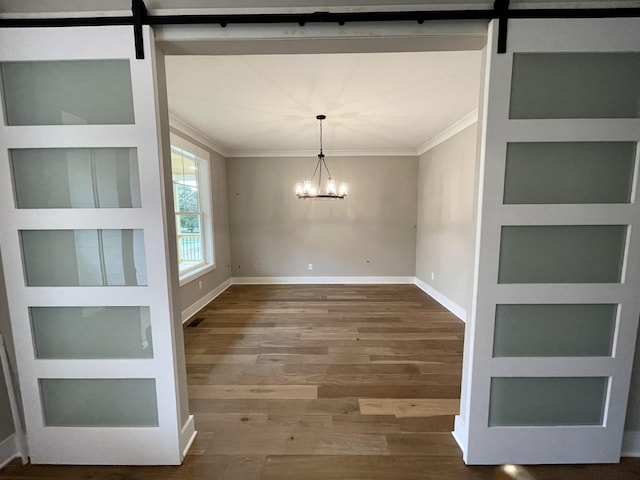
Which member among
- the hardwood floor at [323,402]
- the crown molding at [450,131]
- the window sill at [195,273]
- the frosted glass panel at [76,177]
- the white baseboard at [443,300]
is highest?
the crown molding at [450,131]

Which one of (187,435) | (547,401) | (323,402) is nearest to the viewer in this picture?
(547,401)

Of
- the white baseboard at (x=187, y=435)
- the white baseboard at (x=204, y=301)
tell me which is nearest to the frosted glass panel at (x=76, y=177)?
the white baseboard at (x=187, y=435)

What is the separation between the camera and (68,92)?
1251mm

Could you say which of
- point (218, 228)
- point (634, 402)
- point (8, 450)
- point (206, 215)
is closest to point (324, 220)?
point (218, 228)

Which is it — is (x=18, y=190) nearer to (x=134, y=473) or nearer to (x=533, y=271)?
(x=134, y=473)

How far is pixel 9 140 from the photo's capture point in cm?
124

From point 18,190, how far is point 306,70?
203 cm

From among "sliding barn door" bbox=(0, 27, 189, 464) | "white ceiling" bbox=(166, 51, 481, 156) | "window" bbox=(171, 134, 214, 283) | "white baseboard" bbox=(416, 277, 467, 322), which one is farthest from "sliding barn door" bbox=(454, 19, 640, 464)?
"window" bbox=(171, 134, 214, 283)

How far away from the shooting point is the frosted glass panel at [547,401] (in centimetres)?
140

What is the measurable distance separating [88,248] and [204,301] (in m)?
2.86

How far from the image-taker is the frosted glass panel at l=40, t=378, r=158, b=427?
1406mm

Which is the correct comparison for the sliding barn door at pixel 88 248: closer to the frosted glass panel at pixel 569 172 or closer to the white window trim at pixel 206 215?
the frosted glass panel at pixel 569 172

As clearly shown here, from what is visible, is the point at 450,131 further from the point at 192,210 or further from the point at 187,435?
the point at 187,435

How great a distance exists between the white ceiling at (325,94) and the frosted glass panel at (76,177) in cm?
115
